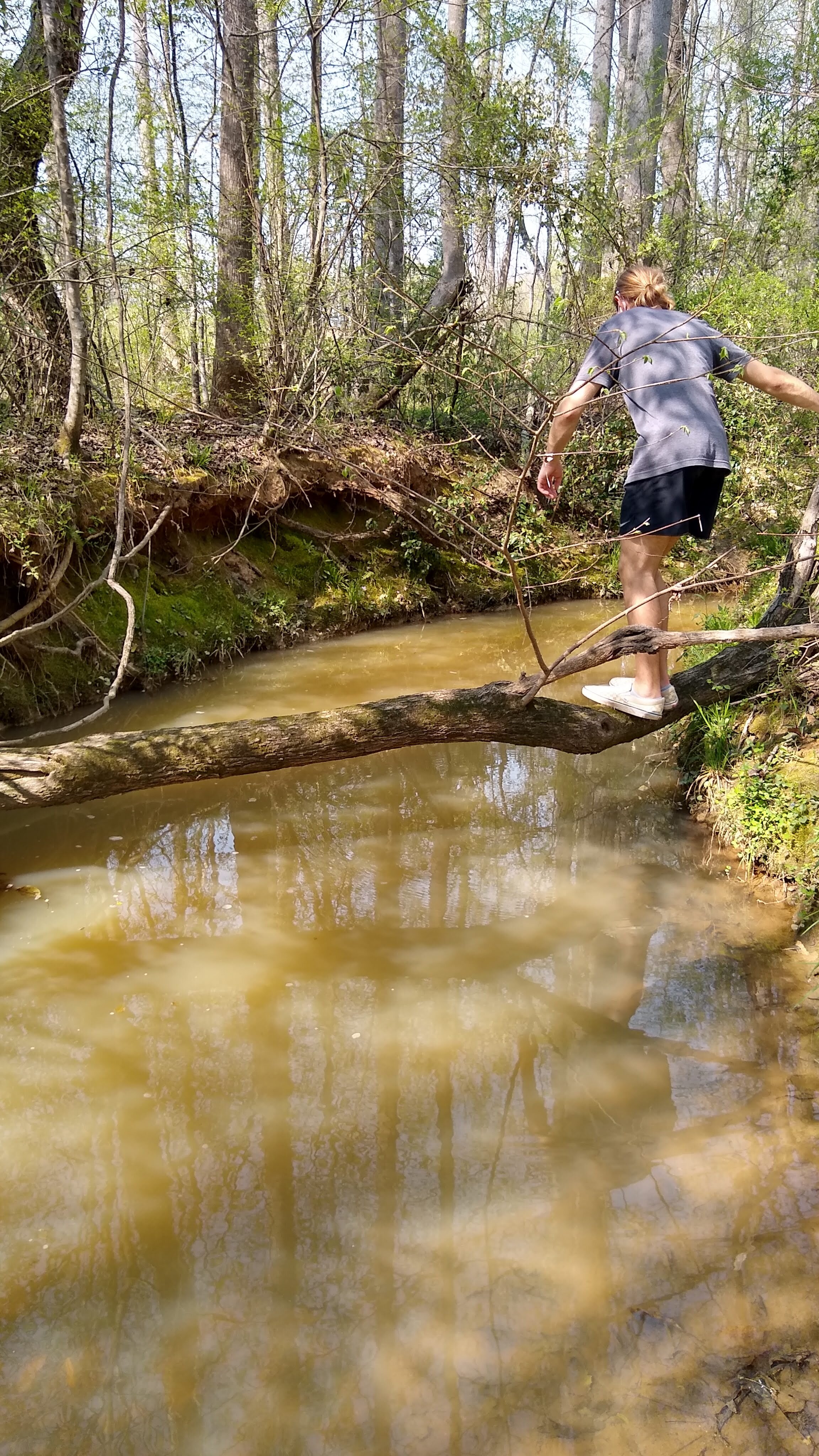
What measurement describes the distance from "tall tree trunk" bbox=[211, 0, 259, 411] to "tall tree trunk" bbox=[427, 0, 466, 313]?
1897 mm

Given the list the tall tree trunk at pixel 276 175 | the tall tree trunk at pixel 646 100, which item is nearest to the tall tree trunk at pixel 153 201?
the tall tree trunk at pixel 276 175

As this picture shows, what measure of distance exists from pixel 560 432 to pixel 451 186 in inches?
272

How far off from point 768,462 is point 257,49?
19.3ft

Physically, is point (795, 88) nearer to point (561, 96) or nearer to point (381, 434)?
point (561, 96)

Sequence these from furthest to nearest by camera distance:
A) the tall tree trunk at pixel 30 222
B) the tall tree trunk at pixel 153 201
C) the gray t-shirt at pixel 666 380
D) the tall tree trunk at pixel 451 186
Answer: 1. the tall tree trunk at pixel 451 186
2. the tall tree trunk at pixel 153 201
3. the tall tree trunk at pixel 30 222
4. the gray t-shirt at pixel 666 380

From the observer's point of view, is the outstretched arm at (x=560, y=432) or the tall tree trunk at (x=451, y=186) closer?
the outstretched arm at (x=560, y=432)

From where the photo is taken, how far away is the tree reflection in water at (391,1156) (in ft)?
5.95

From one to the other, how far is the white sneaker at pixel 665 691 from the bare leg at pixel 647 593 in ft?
0.15

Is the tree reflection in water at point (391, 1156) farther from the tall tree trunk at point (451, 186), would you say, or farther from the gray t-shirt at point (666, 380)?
the tall tree trunk at point (451, 186)

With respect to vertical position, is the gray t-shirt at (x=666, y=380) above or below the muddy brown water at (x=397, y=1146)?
above

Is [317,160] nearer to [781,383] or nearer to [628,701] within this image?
[781,383]

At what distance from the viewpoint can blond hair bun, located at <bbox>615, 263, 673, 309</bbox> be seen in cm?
368

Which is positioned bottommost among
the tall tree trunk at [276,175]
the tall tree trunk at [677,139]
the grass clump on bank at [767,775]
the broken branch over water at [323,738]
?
the grass clump on bank at [767,775]

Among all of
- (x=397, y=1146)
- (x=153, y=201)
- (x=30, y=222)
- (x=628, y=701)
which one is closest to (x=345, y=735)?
(x=628, y=701)
